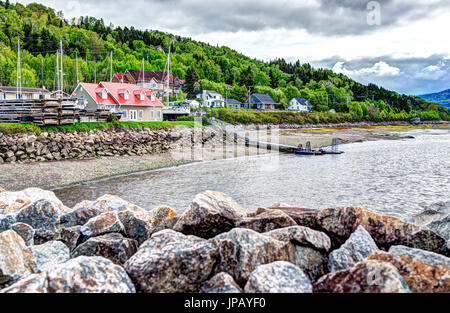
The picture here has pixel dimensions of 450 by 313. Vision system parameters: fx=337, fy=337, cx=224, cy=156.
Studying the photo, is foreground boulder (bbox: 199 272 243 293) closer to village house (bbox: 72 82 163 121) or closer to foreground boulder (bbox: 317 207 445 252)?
foreground boulder (bbox: 317 207 445 252)

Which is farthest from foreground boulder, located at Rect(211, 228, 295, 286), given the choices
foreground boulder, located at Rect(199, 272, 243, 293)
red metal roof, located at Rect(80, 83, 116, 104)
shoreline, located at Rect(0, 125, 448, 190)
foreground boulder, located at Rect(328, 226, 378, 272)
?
red metal roof, located at Rect(80, 83, 116, 104)

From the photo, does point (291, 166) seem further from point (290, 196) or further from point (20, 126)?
point (20, 126)

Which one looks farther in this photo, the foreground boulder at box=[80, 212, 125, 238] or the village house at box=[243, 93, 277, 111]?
the village house at box=[243, 93, 277, 111]

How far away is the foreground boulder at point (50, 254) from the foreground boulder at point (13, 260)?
0.32 meters

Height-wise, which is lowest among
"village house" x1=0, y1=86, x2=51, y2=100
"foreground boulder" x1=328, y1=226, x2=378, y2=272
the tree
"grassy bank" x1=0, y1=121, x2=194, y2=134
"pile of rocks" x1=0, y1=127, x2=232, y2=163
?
"foreground boulder" x1=328, y1=226, x2=378, y2=272

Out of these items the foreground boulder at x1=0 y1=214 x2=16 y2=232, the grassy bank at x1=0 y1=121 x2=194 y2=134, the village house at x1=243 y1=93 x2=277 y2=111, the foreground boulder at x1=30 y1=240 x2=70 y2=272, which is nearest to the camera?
the foreground boulder at x1=30 y1=240 x2=70 y2=272

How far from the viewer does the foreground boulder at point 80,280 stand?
370cm

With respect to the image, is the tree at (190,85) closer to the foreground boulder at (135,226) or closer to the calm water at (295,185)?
the calm water at (295,185)

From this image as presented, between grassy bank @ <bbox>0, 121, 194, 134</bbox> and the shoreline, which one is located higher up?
grassy bank @ <bbox>0, 121, 194, 134</bbox>

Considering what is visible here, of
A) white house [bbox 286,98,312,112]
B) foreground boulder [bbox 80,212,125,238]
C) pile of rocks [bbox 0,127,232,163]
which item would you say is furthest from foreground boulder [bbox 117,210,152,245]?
white house [bbox 286,98,312,112]

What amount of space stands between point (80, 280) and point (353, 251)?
155 inches

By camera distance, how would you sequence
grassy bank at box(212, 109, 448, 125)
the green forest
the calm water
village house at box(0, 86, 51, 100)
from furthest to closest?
the green forest → grassy bank at box(212, 109, 448, 125) → village house at box(0, 86, 51, 100) → the calm water

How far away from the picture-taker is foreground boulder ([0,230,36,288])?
471cm

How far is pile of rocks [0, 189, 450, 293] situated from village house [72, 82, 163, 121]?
136 feet
